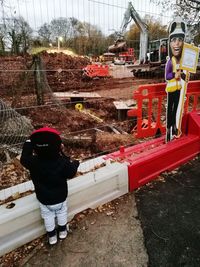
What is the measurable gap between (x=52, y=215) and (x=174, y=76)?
8.83 ft

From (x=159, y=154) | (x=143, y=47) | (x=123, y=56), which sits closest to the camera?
(x=159, y=154)

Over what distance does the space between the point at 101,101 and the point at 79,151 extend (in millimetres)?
4999

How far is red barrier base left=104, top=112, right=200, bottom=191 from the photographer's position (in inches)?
130

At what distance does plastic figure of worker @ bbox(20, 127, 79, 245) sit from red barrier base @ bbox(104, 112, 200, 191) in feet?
3.66

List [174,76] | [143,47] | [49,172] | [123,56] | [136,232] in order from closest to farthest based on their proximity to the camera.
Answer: [49,172] → [136,232] → [174,76] → [123,56] → [143,47]

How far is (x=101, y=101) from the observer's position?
9469 millimetres

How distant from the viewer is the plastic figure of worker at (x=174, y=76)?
11.4ft

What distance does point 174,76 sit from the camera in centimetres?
363

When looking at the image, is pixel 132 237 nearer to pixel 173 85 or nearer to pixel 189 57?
pixel 173 85

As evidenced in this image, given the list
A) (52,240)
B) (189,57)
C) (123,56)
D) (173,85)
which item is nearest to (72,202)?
(52,240)

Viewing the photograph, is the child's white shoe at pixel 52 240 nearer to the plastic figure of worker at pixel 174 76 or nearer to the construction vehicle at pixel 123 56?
the plastic figure of worker at pixel 174 76

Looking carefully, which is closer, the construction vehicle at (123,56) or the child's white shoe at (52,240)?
the child's white shoe at (52,240)

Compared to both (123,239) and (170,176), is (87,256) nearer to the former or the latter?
(123,239)

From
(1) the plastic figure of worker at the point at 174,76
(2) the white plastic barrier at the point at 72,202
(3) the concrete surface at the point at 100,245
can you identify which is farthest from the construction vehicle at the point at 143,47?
(3) the concrete surface at the point at 100,245
